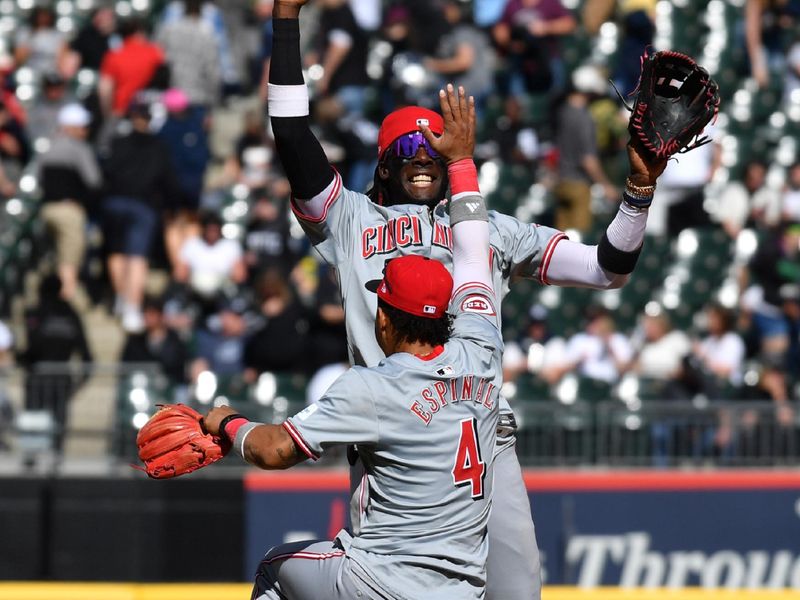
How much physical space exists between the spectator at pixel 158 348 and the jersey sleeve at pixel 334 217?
6607 mm

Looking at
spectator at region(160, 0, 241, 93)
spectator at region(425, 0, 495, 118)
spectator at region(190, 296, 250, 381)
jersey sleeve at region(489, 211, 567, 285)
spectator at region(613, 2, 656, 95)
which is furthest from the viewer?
spectator at region(613, 2, 656, 95)

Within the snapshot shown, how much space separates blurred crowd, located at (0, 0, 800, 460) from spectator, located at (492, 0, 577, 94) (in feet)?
0.07

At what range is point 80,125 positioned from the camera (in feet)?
43.3

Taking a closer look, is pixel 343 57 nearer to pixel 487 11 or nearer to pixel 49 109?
pixel 487 11

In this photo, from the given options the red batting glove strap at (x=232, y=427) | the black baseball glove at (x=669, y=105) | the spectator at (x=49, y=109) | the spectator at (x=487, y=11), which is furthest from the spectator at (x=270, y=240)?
the red batting glove strap at (x=232, y=427)

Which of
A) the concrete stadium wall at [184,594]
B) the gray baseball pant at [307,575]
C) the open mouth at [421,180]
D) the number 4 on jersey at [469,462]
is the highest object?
the open mouth at [421,180]

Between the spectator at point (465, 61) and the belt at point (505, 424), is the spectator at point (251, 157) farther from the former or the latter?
the belt at point (505, 424)

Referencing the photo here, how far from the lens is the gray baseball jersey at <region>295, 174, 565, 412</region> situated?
205 inches

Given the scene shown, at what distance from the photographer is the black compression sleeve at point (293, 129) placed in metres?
5.11

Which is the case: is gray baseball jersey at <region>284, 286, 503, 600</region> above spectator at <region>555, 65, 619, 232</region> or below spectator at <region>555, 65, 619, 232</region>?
below

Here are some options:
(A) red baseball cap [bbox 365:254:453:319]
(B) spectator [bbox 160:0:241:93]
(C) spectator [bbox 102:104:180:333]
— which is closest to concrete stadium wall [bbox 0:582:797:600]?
(A) red baseball cap [bbox 365:254:453:319]

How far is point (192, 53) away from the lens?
1433cm

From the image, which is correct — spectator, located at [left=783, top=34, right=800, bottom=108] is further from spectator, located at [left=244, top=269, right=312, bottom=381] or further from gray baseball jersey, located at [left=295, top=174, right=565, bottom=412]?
gray baseball jersey, located at [left=295, top=174, right=565, bottom=412]

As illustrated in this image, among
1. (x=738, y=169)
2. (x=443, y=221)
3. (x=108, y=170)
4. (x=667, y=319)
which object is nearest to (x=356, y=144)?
(x=108, y=170)
